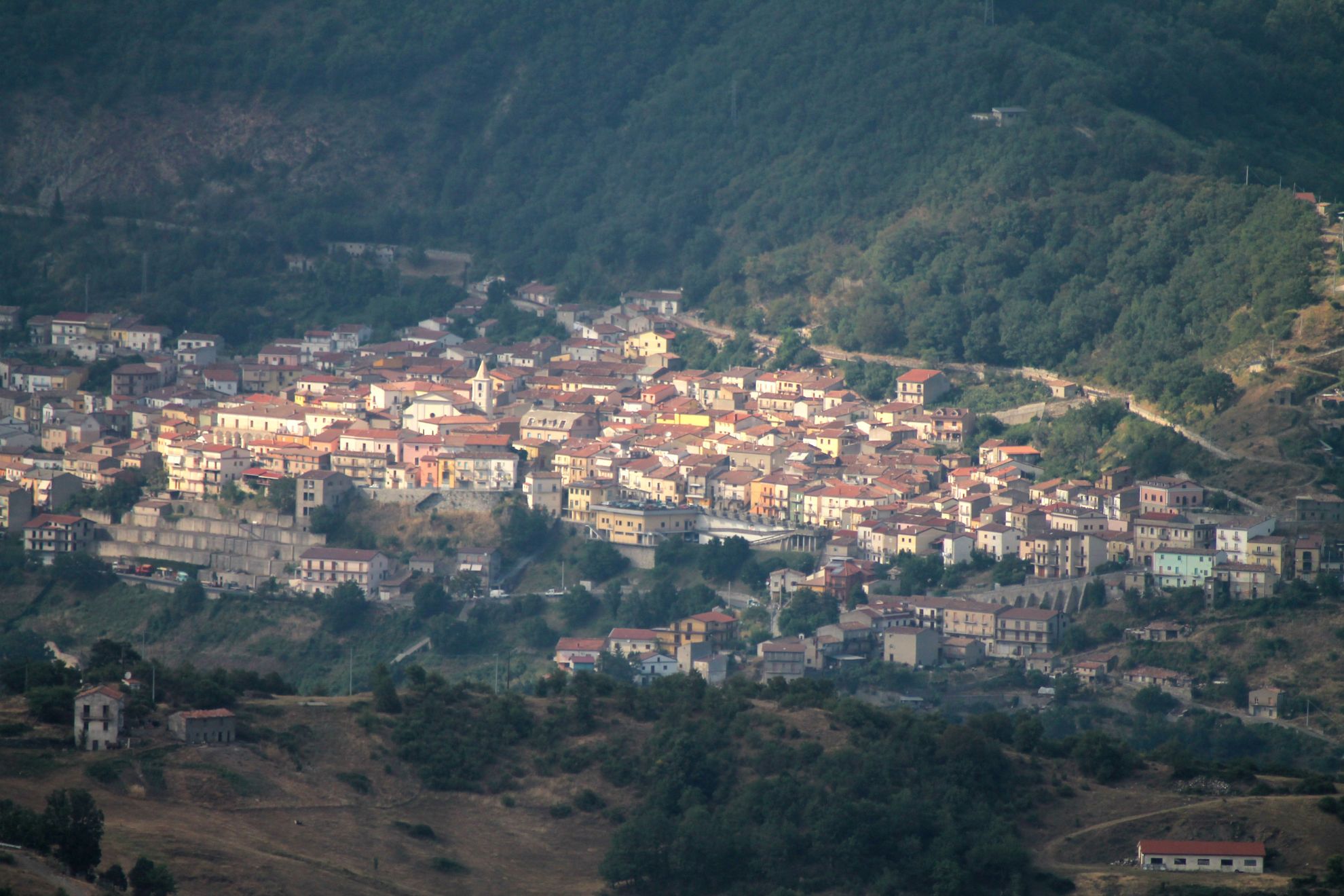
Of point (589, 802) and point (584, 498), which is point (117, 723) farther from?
point (584, 498)

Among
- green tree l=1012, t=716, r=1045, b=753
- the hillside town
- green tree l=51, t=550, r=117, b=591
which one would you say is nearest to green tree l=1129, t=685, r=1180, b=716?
the hillside town

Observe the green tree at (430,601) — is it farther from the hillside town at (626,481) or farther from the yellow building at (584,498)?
the yellow building at (584,498)

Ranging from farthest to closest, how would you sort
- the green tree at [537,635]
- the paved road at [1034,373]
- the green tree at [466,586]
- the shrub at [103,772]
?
the green tree at [466,586] → the paved road at [1034,373] → the green tree at [537,635] → the shrub at [103,772]

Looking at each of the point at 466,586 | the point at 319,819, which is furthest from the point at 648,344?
the point at 319,819

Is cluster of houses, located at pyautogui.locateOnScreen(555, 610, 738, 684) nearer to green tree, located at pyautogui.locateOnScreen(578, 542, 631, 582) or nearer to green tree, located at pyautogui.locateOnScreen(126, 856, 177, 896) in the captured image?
green tree, located at pyautogui.locateOnScreen(578, 542, 631, 582)

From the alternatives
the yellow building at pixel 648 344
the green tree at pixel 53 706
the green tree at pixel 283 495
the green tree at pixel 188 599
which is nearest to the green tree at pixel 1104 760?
the green tree at pixel 53 706
